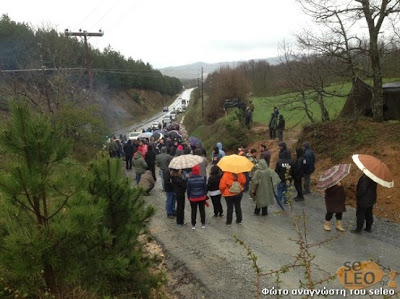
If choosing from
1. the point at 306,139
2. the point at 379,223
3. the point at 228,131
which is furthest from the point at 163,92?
the point at 379,223

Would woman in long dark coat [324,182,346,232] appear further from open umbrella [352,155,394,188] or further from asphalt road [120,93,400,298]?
open umbrella [352,155,394,188]

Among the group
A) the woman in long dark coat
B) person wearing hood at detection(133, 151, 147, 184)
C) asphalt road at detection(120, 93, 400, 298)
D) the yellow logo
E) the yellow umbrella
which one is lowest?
asphalt road at detection(120, 93, 400, 298)

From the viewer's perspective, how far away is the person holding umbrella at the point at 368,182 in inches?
236

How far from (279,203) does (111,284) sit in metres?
5.70

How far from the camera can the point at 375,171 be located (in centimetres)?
605

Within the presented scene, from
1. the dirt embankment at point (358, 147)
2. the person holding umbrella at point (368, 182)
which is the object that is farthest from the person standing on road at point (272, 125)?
the person holding umbrella at point (368, 182)

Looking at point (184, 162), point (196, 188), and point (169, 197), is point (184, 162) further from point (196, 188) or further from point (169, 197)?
point (169, 197)

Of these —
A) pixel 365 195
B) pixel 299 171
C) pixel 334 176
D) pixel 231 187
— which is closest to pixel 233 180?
pixel 231 187

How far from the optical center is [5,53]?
39094 mm

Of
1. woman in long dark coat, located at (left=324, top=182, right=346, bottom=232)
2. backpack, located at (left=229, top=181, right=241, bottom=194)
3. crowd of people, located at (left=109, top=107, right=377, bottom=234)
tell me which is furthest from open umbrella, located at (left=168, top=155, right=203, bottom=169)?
woman in long dark coat, located at (left=324, top=182, right=346, bottom=232)

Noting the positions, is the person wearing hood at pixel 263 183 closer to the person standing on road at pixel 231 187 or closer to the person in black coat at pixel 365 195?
the person standing on road at pixel 231 187

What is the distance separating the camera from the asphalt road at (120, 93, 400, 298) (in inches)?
207

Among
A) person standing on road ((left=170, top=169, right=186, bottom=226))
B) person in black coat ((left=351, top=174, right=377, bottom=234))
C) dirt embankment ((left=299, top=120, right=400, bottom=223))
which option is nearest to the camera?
person in black coat ((left=351, top=174, right=377, bottom=234))

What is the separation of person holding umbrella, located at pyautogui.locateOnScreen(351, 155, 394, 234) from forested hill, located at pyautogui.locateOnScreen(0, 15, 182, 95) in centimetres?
1721
